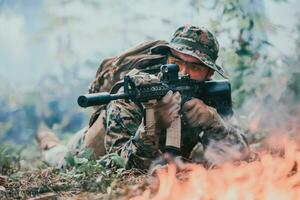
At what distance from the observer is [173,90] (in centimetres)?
464

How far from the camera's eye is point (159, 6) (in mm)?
10750

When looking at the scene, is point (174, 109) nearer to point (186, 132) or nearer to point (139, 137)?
point (139, 137)

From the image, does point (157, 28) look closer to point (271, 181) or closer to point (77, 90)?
point (77, 90)

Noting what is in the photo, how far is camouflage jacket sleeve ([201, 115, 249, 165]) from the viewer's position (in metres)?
5.21

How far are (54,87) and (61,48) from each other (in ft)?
2.68

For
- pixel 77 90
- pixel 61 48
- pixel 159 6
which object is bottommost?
pixel 77 90

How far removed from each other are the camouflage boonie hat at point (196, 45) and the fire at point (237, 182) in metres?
1.12

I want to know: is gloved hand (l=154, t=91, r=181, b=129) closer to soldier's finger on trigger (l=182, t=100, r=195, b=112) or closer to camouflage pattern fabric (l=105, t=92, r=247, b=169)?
camouflage pattern fabric (l=105, t=92, r=247, b=169)

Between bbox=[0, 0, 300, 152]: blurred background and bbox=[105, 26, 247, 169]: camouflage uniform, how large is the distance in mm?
2730

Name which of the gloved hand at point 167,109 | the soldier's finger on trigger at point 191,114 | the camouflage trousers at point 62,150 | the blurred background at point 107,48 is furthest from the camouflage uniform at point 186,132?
the blurred background at point 107,48

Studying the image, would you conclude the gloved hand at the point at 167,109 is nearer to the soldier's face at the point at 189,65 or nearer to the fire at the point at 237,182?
the fire at the point at 237,182

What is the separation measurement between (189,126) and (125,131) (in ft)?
1.80

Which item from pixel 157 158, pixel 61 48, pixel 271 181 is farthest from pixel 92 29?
pixel 271 181

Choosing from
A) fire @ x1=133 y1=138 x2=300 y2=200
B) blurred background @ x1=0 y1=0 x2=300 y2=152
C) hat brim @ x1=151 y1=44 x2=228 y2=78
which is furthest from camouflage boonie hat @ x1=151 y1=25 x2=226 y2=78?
blurred background @ x1=0 y1=0 x2=300 y2=152
